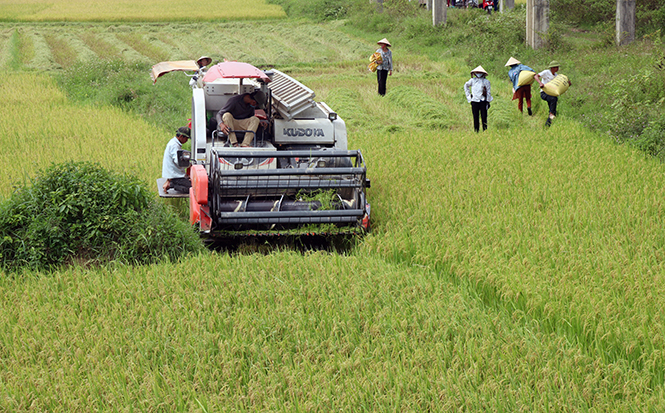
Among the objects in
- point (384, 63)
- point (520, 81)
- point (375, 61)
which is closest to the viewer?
point (520, 81)

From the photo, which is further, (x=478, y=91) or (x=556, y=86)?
(x=556, y=86)

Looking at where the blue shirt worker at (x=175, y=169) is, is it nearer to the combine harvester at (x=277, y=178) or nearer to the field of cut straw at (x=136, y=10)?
the combine harvester at (x=277, y=178)

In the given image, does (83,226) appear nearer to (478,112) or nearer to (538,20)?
(478,112)

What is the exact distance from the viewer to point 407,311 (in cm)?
549

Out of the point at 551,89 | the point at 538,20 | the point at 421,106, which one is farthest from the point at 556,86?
the point at 538,20

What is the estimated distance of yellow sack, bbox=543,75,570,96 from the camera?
13211mm

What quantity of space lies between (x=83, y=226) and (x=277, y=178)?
7.02 feet

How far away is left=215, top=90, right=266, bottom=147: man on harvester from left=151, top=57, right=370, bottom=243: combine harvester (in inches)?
4.5

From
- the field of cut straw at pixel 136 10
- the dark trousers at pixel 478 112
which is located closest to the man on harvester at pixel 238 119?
the dark trousers at pixel 478 112

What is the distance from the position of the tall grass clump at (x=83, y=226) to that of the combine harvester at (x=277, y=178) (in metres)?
0.47

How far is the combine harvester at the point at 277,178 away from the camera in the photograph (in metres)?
7.27

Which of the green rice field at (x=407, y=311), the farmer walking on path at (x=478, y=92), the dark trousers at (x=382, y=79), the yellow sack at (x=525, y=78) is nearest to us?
the green rice field at (x=407, y=311)

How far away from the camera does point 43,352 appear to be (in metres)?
4.93

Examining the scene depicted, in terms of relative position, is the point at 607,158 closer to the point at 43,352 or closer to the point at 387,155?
the point at 387,155
